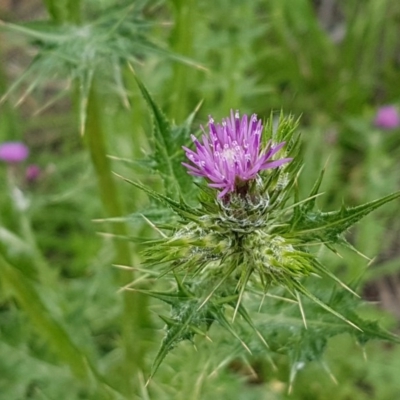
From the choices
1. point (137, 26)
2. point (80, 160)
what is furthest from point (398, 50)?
point (137, 26)

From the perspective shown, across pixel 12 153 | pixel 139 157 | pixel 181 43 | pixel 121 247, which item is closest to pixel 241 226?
pixel 121 247

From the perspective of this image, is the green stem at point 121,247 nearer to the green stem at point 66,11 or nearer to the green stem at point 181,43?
the green stem at point 66,11

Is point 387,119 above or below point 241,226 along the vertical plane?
below

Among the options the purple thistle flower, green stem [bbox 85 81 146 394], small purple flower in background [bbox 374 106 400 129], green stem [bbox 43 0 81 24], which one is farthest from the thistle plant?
small purple flower in background [bbox 374 106 400 129]

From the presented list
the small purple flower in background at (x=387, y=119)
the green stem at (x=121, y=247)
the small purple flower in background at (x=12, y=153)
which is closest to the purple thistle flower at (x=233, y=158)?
the green stem at (x=121, y=247)

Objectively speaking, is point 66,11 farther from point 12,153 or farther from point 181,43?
point 12,153

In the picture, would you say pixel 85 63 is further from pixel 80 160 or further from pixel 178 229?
pixel 80 160

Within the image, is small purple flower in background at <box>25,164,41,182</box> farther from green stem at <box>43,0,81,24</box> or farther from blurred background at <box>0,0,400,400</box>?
green stem at <box>43,0,81,24</box>
